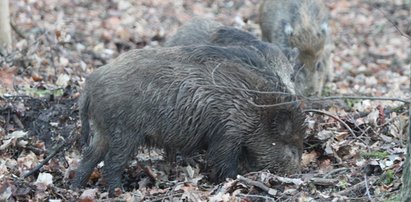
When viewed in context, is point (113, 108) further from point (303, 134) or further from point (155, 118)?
point (303, 134)

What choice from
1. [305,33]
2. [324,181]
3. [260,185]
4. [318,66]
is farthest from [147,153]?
[305,33]

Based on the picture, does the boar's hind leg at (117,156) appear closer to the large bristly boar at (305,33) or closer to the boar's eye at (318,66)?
the large bristly boar at (305,33)

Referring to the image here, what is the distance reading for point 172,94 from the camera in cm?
679

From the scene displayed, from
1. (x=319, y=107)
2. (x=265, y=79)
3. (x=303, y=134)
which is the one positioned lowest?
(x=319, y=107)

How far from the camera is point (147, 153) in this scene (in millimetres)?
7969

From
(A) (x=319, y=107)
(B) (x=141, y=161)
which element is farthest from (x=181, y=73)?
(A) (x=319, y=107)

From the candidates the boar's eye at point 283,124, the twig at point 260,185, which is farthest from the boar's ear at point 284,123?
the twig at point 260,185

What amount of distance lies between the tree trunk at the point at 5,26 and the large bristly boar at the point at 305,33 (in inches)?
135

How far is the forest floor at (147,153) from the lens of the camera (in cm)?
611

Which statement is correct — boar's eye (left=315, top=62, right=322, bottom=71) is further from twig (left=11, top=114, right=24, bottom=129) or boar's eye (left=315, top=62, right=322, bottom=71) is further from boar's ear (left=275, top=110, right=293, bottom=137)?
twig (left=11, top=114, right=24, bottom=129)

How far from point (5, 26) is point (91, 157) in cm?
365

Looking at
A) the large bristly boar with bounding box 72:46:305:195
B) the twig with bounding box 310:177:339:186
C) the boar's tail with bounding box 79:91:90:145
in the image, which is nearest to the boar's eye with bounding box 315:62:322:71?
the large bristly boar with bounding box 72:46:305:195

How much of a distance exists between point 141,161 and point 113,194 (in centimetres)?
86

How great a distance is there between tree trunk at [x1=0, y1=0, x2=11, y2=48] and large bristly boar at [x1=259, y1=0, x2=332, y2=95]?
135 inches
